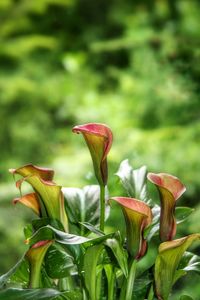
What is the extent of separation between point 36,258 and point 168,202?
0.16m

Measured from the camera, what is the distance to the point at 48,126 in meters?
3.17

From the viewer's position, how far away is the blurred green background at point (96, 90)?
1.99 metres

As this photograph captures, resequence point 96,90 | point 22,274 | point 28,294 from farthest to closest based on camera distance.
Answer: point 96,90 → point 22,274 → point 28,294

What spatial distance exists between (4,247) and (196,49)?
120cm

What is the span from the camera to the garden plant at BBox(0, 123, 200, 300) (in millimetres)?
652

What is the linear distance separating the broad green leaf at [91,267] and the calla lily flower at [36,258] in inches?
1.9

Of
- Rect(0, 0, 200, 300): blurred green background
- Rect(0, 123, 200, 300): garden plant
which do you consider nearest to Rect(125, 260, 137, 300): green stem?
Rect(0, 123, 200, 300): garden plant

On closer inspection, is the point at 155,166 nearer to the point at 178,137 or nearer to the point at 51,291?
the point at 178,137

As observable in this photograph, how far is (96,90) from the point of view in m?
3.33

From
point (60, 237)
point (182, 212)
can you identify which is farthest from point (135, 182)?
point (60, 237)

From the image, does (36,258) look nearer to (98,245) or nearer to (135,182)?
(98,245)

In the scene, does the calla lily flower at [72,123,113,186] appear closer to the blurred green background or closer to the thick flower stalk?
the thick flower stalk

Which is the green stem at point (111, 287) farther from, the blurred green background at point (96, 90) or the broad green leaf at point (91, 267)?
the blurred green background at point (96, 90)

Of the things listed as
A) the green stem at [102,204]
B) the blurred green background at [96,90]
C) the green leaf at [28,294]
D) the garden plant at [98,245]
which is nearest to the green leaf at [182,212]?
the garden plant at [98,245]
